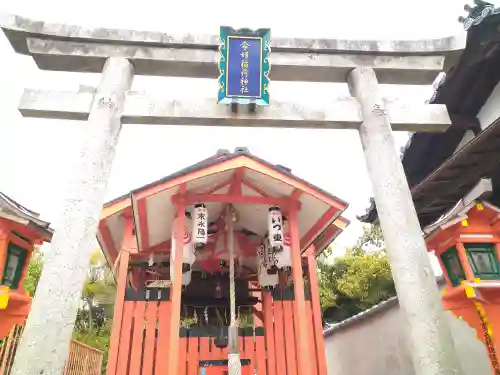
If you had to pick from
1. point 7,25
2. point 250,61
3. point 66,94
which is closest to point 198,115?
point 250,61

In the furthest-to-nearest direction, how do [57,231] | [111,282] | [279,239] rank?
[111,282], [279,239], [57,231]

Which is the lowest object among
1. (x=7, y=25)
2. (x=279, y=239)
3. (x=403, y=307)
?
(x=403, y=307)

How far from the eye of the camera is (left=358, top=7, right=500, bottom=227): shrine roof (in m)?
6.41

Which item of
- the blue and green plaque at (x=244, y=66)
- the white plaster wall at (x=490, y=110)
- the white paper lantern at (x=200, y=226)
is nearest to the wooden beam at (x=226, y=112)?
the blue and green plaque at (x=244, y=66)

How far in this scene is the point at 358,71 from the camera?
6402 mm

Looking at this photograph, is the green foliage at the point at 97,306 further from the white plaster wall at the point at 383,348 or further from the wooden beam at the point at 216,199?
the wooden beam at the point at 216,199

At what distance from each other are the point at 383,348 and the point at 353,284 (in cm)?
790

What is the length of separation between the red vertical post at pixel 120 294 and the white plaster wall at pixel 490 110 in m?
8.09

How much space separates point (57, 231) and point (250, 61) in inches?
145

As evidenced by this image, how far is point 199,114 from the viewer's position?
232 inches

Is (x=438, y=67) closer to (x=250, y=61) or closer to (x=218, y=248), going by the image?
(x=250, y=61)

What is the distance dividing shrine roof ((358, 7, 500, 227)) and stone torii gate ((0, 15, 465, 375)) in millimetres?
807

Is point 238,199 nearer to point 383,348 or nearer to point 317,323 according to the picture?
point 317,323

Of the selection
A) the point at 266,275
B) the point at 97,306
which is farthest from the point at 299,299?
the point at 97,306
